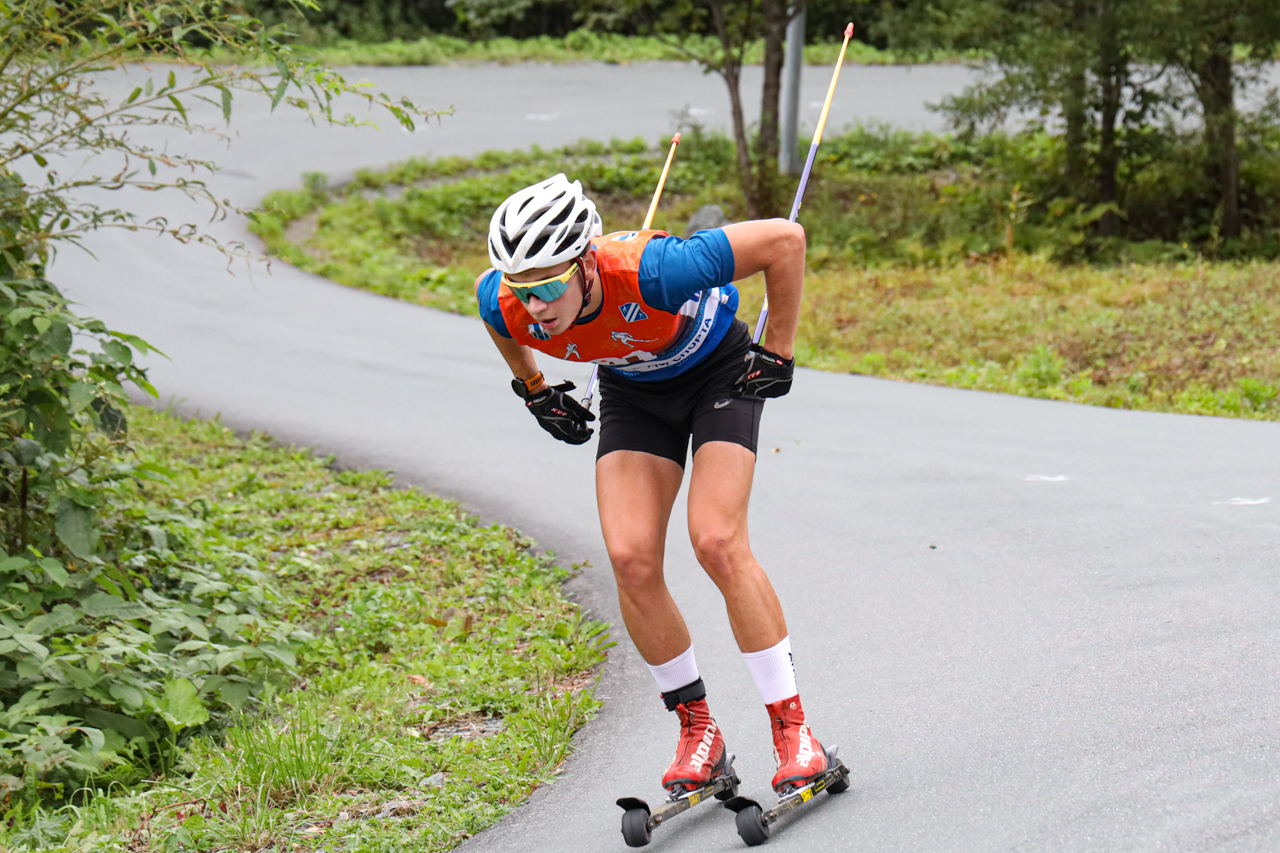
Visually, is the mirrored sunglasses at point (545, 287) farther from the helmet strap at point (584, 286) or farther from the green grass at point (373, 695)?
the green grass at point (373, 695)

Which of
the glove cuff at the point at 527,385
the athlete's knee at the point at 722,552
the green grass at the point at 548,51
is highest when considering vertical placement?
the green grass at the point at 548,51

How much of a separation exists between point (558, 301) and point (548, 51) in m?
28.8

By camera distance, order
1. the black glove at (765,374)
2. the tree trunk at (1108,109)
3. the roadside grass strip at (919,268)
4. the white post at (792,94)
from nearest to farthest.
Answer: the black glove at (765,374), the roadside grass strip at (919,268), the tree trunk at (1108,109), the white post at (792,94)

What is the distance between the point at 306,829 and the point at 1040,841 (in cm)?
248

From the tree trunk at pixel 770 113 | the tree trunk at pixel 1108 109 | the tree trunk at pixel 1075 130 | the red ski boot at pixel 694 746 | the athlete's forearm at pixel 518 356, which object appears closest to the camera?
the red ski boot at pixel 694 746

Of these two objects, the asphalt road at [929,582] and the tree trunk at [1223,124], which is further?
the tree trunk at [1223,124]

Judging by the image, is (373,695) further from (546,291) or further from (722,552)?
(546,291)

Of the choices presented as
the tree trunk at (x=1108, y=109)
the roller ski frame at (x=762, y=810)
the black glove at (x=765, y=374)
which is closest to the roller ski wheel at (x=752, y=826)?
the roller ski frame at (x=762, y=810)

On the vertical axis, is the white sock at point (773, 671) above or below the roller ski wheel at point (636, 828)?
above

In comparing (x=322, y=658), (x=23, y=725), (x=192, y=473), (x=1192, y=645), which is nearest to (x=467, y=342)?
(x=192, y=473)

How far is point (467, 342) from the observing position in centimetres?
1323

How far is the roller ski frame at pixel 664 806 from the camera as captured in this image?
3771 mm

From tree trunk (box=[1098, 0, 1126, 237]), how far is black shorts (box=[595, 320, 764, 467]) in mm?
13370

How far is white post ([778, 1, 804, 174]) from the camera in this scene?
1880cm
